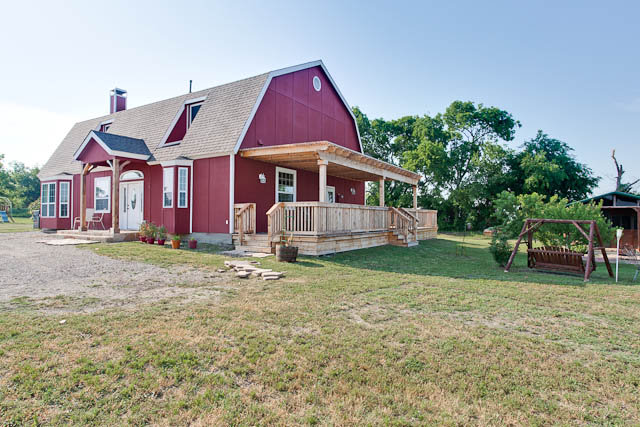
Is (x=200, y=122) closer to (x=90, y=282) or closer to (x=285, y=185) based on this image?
(x=285, y=185)

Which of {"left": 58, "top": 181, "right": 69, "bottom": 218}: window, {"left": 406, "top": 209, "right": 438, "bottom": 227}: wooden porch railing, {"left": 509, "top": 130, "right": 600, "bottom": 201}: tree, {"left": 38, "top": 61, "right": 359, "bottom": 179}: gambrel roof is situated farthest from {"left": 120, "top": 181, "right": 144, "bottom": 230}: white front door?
{"left": 509, "top": 130, "right": 600, "bottom": 201}: tree

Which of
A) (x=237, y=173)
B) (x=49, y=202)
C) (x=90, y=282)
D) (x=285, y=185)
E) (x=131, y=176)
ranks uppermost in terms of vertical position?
(x=131, y=176)

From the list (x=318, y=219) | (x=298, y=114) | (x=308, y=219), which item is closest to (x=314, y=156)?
(x=308, y=219)

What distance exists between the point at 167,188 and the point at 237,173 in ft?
9.45

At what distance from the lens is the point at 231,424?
2139mm

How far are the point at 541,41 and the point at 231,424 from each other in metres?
20.1

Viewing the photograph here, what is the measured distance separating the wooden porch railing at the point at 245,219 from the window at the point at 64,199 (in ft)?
37.0

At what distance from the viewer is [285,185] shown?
13.7 meters

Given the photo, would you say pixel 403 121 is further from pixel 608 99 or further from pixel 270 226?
pixel 270 226

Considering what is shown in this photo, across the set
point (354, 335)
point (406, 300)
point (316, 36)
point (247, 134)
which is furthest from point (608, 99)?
point (354, 335)

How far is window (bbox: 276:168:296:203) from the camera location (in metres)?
13.3

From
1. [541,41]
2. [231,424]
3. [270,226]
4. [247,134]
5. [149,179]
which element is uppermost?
[541,41]

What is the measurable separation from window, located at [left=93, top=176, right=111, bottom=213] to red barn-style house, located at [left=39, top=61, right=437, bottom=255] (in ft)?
0.16

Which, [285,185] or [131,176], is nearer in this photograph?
[285,185]
